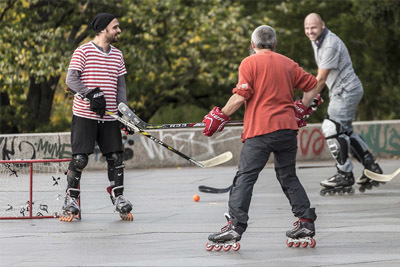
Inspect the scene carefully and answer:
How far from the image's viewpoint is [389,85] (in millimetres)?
29656

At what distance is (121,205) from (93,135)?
2.11ft

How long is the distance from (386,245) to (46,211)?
10.5ft

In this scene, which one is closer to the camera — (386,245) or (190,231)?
(386,245)

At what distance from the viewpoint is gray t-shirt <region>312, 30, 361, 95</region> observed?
357 inches

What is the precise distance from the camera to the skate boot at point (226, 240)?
582cm

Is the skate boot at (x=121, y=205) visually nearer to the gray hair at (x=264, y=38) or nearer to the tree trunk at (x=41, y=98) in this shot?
the gray hair at (x=264, y=38)

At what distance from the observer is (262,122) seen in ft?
19.2

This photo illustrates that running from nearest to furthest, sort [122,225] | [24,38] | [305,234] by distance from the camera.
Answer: [305,234] → [122,225] → [24,38]

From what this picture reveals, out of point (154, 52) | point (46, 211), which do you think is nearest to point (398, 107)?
point (154, 52)

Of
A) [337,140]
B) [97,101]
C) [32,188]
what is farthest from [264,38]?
[337,140]

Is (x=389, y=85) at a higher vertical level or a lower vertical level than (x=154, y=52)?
lower

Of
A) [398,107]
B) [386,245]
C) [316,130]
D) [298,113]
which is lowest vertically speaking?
[398,107]

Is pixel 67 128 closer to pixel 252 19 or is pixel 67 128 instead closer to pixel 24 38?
pixel 24 38

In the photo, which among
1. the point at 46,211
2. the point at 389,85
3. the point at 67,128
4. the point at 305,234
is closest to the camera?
the point at 305,234
